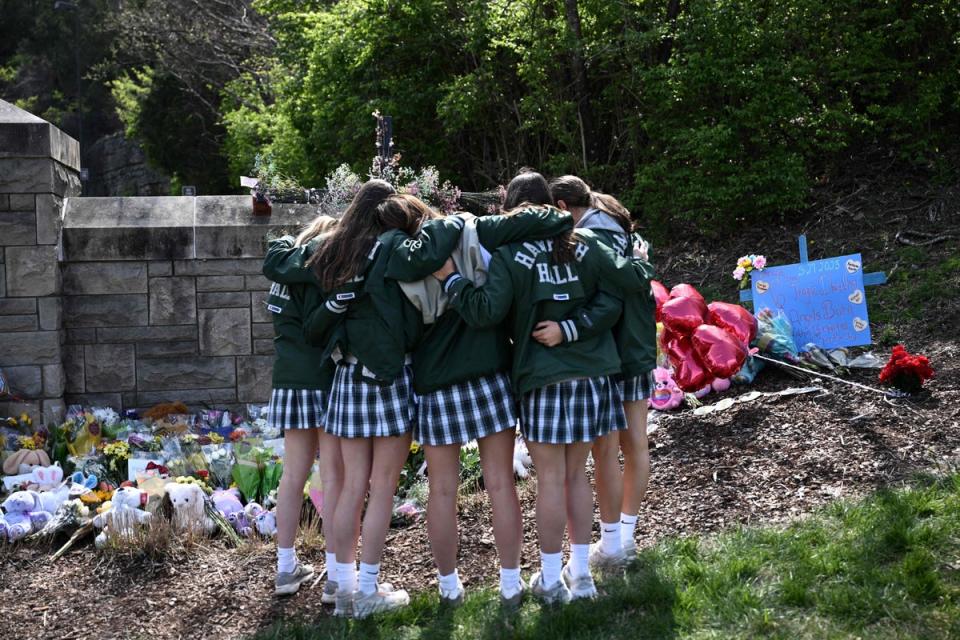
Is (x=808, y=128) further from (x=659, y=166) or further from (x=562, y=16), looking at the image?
(x=562, y=16)

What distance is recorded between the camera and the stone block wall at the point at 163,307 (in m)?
6.38

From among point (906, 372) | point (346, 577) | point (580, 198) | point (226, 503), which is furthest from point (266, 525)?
point (906, 372)

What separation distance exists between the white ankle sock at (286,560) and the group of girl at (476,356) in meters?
0.28

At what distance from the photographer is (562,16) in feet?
35.3

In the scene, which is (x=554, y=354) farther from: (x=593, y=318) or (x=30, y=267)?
(x=30, y=267)

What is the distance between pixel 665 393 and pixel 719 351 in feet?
1.31

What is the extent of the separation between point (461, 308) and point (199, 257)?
340cm

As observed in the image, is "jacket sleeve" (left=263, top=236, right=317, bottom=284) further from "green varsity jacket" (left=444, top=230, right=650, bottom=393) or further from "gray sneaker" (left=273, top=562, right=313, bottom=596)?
"gray sneaker" (left=273, top=562, right=313, bottom=596)

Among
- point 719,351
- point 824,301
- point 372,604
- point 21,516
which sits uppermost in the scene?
point 824,301

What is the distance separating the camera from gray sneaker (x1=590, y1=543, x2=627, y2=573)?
13.3 feet

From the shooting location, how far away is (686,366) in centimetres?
594

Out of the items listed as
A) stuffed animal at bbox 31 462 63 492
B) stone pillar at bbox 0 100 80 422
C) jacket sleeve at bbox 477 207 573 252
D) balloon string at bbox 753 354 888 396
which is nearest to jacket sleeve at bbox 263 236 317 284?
jacket sleeve at bbox 477 207 573 252

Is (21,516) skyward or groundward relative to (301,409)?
groundward

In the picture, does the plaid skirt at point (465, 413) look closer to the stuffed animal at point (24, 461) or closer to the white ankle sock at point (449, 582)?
the white ankle sock at point (449, 582)
